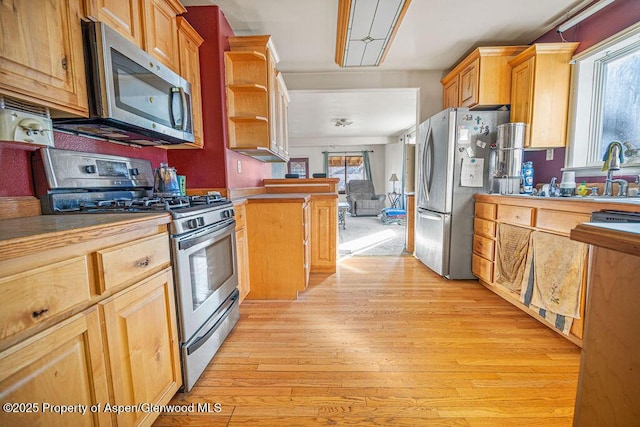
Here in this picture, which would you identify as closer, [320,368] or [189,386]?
[189,386]

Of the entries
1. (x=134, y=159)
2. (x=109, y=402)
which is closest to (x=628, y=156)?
(x=109, y=402)

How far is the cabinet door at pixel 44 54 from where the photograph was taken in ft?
2.83

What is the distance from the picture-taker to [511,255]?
2.11m

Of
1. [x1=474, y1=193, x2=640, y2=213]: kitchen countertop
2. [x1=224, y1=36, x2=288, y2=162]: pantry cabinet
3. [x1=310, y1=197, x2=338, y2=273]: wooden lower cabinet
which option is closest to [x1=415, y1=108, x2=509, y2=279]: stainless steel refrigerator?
[x1=474, y1=193, x2=640, y2=213]: kitchen countertop

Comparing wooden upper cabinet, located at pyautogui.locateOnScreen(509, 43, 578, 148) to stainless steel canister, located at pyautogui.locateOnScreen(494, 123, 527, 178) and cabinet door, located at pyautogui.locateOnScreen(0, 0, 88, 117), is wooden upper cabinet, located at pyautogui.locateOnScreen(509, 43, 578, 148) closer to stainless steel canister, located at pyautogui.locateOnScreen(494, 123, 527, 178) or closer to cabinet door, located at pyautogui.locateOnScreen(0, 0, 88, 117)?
stainless steel canister, located at pyautogui.locateOnScreen(494, 123, 527, 178)

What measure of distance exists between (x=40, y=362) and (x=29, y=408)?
101 mm

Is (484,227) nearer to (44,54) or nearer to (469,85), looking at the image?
(469,85)

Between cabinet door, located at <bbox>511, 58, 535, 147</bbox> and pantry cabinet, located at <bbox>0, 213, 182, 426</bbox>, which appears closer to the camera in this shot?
pantry cabinet, located at <bbox>0, 213, 182, 426</bbox>

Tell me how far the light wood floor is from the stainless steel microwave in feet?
4.55

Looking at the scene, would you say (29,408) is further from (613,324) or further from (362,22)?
(362,22)

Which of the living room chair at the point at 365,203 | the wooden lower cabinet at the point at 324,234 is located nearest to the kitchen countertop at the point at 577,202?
the wooden lower cabinet at the point at 324,234

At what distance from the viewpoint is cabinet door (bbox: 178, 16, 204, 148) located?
183 cm

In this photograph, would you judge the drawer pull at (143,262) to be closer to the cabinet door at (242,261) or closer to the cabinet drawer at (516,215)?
the cabinet door at (242,261)

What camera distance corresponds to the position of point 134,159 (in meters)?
1.68
